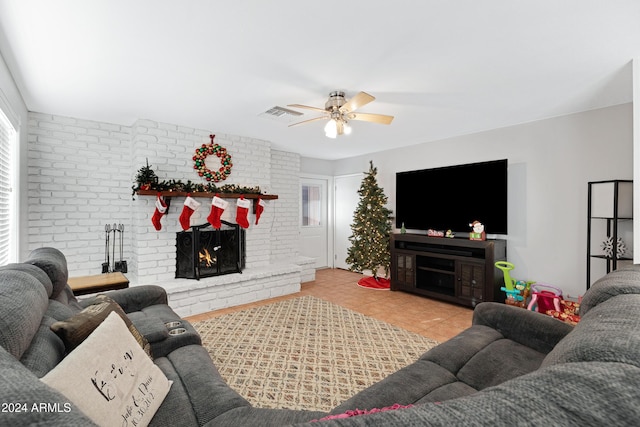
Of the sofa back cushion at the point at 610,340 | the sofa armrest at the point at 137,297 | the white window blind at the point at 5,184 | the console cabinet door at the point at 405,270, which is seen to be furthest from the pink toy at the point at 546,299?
the white window blind at the point at 5,184

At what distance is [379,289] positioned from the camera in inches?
196

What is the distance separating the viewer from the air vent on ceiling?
329 cm

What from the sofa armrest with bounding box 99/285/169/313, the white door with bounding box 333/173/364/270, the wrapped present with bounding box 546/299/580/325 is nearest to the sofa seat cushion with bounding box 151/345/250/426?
the sofa armrest with bounding box 99/285/169/313

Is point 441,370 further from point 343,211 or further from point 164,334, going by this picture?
point 343,211

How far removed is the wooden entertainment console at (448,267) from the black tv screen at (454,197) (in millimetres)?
300

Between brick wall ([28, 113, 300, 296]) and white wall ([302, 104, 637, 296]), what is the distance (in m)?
3.90

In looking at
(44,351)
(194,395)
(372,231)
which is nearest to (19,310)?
(44,351)

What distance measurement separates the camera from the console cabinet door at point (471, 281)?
3.88 metres

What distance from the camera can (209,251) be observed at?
4.14m

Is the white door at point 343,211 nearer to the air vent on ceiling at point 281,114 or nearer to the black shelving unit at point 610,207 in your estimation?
the air vent on ceiling at point 281,114

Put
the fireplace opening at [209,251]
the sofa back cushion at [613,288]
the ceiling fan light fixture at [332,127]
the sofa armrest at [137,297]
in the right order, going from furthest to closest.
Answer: the fireplace opening at [209,251] → the ceiling fan light fixture at [332,127] → the sofa armrest at [137,297] → the sofa back cushion at [613,288]

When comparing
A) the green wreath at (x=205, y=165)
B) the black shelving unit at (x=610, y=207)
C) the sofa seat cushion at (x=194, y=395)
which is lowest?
the sofa seat cushion at (x=194, y=395)

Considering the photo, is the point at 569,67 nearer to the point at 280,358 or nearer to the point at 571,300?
the point at 571,300

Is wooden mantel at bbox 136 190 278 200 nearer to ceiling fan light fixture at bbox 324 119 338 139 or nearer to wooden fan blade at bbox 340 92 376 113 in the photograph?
ceiling fan light fixture at bbox 324 119 338 139
